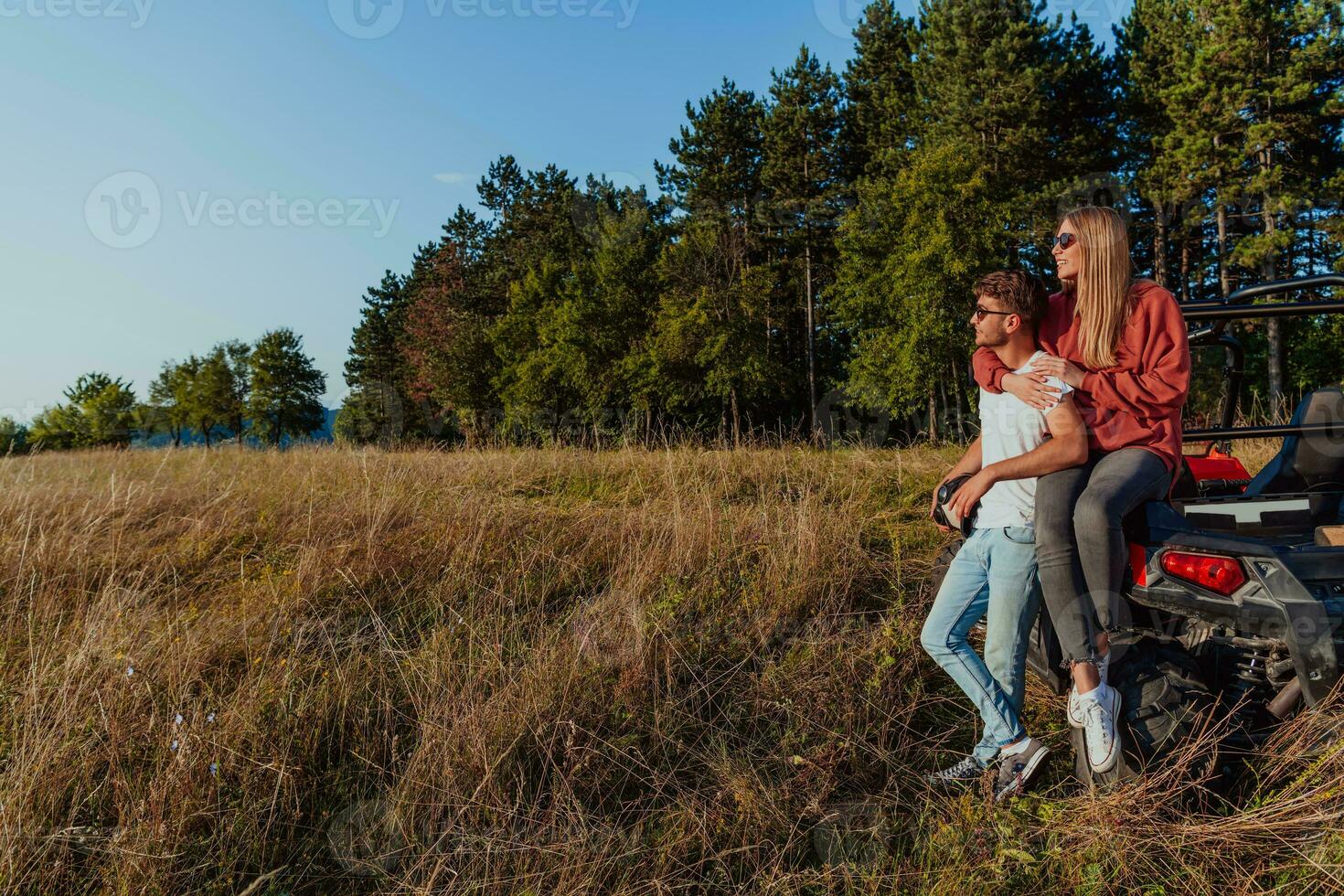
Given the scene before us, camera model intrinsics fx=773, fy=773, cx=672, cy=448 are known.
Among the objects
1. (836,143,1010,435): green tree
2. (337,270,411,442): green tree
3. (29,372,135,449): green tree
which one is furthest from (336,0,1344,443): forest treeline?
(29,372,135,449): green tree

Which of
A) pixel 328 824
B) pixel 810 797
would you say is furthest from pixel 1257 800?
pixel 328 824

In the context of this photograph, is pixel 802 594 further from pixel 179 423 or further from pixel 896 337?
pixel 179 423

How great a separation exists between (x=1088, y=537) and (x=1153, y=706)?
60 centimetres

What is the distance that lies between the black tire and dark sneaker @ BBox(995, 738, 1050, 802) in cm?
16

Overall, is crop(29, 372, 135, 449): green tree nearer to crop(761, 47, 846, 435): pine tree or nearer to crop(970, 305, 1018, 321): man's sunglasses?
crop(761, 47, 846, 435): pine tree

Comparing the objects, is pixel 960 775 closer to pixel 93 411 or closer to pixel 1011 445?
pixel 1011 445

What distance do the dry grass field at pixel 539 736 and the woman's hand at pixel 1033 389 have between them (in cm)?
126

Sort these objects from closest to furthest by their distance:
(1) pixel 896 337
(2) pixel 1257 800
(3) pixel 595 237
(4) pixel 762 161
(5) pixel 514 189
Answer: (2) pixel 1257 800 → (1) pixel 896 337 → (4) pixel 762 161 → (3) pixel 595 237 → (5) pixel 514 189

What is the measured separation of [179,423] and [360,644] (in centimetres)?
7114

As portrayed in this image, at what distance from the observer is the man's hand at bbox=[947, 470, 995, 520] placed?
2.79 metres

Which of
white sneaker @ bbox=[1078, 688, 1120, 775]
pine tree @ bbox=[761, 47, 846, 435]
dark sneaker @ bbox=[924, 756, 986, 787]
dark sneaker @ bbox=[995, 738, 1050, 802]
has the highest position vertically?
pine tree @ bbox=[761, 47, 846, 435]

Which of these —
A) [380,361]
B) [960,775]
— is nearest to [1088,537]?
[960,775]

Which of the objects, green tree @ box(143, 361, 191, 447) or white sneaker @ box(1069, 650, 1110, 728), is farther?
green tree @ box(143, 361, 191, 447)

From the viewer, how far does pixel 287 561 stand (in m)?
5.27
